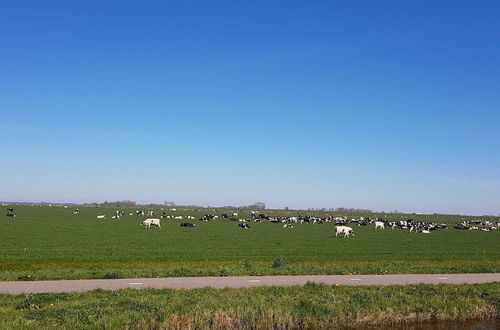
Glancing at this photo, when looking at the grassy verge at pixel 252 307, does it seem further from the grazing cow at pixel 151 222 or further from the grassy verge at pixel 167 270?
the grazing cow at pixel 151 222

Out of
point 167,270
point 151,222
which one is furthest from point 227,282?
point 151,222

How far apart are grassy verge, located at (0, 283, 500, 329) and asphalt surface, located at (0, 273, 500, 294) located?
153 centimetres

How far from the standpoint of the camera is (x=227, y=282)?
2097 cm

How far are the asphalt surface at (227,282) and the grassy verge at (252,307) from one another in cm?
153

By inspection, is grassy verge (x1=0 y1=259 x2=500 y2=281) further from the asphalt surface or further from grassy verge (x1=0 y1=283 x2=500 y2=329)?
grassy verge (x1=0 y1=283 x2=500 y2=329)

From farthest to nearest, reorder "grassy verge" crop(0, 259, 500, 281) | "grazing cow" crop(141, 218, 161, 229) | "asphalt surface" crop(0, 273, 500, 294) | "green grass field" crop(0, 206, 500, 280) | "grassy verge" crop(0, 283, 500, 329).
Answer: "grazing cow" crop(141, 218, 161, 229)
"green grass field" crop(0, 206, 500, 280)
"grassy verge" crop(0, 259, 500, 281)
"asphalt surface" crop(0, 273, 500, 294)
"grassy verge" crop(0, 283, 500, 329)

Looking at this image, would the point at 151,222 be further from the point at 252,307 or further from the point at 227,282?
the point at 252,307

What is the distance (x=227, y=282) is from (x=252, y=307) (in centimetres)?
464

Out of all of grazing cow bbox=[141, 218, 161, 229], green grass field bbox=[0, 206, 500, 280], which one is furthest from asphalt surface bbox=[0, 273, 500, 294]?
grazing cow bbox=[141, 218, 161, 229]

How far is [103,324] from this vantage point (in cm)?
1427

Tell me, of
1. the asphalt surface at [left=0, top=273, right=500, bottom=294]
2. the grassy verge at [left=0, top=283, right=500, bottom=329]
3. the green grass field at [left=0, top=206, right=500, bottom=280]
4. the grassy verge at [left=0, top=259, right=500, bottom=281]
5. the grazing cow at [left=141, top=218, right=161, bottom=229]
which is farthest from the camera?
the grazing cow at [left=141, top=218, right=161, bottom=229]

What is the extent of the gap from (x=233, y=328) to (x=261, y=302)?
1.68 m

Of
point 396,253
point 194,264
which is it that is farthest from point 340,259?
point 194,264

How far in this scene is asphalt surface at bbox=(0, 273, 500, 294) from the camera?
18625mm
